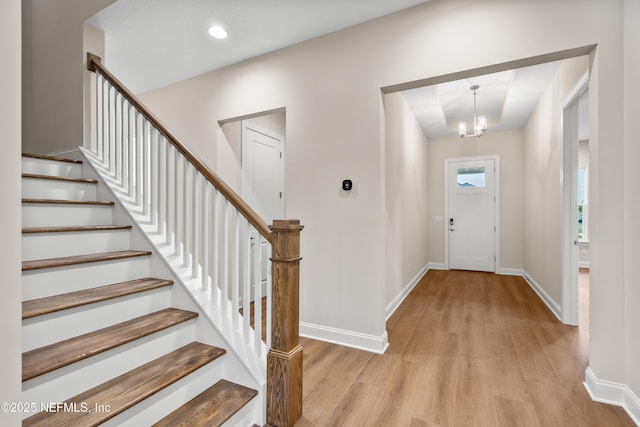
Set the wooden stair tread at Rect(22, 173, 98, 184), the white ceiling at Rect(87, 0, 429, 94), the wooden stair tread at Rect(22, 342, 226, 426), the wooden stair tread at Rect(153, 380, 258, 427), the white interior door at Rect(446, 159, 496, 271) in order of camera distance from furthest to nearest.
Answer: the white interior door at Rect(446, 159, 496, 271), the white ceiling at Rect(87, 0, 429, 94), the wooden stair tread at Rect(22, 173, 98, 184), the wooden stair tread at Rect(153, 380, 258, 427), the wooden stair tread at Rect(22, 342, 226, 426)

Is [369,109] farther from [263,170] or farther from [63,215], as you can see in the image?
[63,215]

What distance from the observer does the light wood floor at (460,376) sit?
6.06 ft

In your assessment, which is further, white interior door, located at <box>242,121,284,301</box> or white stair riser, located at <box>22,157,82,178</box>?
white interior door, located at <box>242,121,284,301</box>

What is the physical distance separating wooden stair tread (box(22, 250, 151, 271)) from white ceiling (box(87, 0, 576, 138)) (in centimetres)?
196

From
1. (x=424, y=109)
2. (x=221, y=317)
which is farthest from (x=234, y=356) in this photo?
(x=424, y=109)

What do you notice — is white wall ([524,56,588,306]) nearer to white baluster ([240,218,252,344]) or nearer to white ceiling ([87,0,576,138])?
white ceiling ([87,0,576,138])

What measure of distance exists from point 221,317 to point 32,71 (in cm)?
333

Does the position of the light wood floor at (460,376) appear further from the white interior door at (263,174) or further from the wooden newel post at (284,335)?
the white interior door at (263,174)

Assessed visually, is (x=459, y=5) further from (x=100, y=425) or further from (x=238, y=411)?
(x=100, y=425)

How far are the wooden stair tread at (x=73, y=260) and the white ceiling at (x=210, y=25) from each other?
1959mm

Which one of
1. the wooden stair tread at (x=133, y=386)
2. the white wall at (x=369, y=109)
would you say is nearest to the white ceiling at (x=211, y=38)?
the white wall at (x=369, y=109)

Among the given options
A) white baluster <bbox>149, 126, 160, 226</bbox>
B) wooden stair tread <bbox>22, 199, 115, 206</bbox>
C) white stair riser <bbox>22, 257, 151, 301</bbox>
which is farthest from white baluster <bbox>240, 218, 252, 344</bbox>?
wooden stair tread <bbox>22, 199, 115, 206</bbox>

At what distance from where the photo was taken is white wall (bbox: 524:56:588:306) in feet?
11.1

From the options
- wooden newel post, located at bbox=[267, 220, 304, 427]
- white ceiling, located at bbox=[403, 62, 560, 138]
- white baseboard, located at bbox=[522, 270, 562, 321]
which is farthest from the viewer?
white ceiling, located at bbox=[403, 62, 560, 138]
